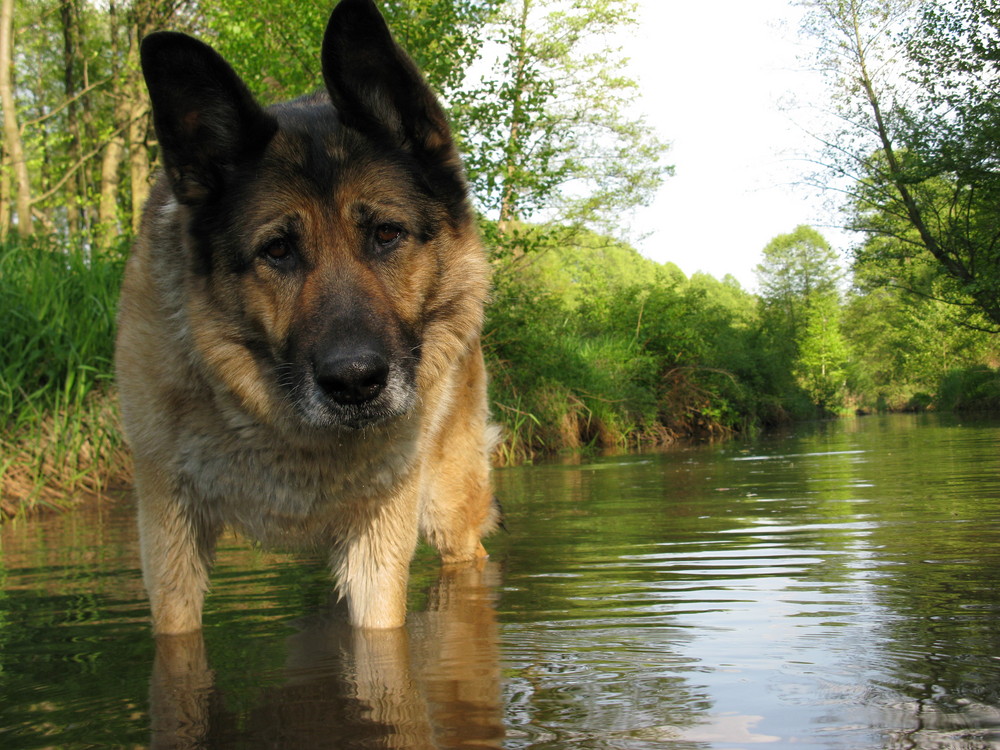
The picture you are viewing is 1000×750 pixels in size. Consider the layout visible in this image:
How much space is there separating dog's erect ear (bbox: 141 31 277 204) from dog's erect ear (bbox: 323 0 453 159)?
1.00ft

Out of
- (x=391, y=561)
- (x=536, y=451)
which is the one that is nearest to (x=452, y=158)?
(x=391, y=561)

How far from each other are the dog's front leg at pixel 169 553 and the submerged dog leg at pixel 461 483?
1604 millimetres

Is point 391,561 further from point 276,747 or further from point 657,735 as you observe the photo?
point 657,735

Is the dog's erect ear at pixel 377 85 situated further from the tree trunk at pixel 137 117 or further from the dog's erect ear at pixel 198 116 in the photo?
the tree trunk at pixel 137 117

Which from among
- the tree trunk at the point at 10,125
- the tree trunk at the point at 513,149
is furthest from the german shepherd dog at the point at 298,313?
the tree trunk at the point at 10,125

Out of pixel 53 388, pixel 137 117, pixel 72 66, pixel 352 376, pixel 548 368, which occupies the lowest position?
pixel 352 376

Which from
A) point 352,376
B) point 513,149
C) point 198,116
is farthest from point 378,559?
point 513,149

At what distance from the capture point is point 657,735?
2.03 m

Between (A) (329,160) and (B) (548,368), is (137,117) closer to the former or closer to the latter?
(B) (548,368)

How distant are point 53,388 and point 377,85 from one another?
6.69m

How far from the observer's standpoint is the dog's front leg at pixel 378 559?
343cm

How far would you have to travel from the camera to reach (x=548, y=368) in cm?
1661

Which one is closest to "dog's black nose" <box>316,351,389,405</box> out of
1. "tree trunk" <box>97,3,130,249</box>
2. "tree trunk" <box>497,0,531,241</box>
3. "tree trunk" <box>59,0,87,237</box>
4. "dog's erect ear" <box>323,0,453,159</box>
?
"dog's erect ear" <box>323,0,453,159</box>

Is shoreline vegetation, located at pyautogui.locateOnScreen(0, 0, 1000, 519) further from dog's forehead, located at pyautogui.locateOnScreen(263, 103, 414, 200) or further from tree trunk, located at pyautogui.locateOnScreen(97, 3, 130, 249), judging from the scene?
dog's forehead, located at pyautogui.locateOnScreen(263, 103, 414, 200)
